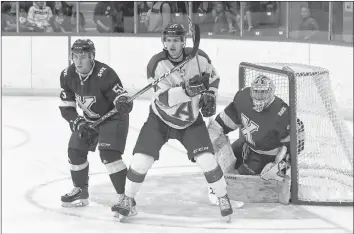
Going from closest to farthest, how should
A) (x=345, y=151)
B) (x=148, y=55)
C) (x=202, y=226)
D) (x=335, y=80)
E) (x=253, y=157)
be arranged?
1. (x=202, y=226)
2. (x=345, y=151)
3. (x=253, y=157)
4. (x=335, y=80)
5. (x=148, y=55)

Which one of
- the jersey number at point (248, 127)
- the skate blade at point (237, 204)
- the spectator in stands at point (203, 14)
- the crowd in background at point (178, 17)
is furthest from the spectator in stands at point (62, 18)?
the skate blade at point (237, 204)

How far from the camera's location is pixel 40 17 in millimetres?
9477

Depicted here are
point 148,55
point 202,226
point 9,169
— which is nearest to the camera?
point 202,226

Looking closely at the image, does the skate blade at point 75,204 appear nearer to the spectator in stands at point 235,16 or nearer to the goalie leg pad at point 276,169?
the goalie leg pad at point 276,169

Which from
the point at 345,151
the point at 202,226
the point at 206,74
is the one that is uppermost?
the point at 206,74

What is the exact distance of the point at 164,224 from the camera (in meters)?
4.05

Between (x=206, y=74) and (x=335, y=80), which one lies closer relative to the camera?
(x=206, y=74)

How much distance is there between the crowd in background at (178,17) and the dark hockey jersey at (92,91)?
3145 mm

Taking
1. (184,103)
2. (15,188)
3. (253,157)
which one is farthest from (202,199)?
(15,188)

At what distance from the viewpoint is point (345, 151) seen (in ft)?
14.1

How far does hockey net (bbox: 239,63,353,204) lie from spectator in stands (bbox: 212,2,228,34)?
384cm

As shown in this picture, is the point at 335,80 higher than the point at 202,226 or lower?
higher

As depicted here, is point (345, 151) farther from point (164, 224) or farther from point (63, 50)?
point (63, 50)

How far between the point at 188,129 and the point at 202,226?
17.8 inches
